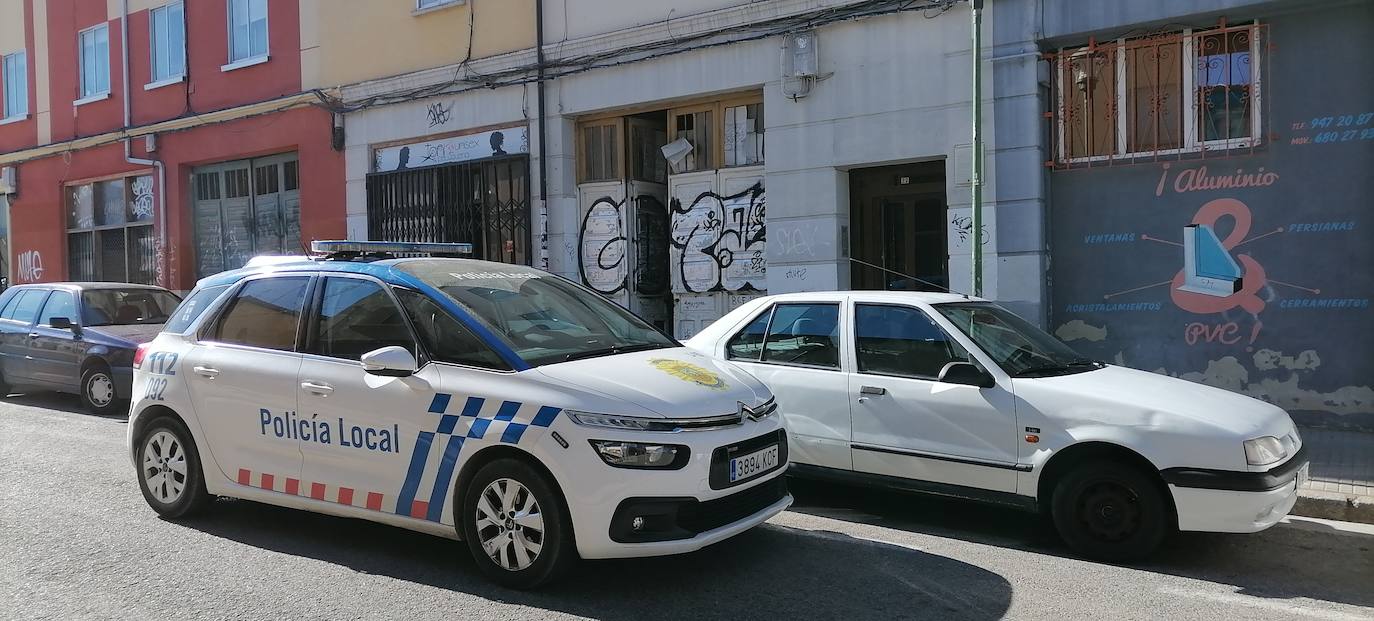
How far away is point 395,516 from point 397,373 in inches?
29.6

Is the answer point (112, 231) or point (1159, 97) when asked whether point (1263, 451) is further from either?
point (112, 231)

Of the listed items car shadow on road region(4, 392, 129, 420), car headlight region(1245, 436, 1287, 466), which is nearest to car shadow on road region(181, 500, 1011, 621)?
car headlight region(1245, 436, 1287, 466)

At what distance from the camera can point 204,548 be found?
5613 mm

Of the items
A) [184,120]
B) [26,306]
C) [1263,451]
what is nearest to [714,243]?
[1263,451]

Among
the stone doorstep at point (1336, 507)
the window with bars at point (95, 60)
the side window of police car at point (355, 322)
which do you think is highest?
the window with bars at point (95, 60)

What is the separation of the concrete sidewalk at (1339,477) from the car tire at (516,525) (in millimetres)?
4594

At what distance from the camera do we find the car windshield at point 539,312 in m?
5.14

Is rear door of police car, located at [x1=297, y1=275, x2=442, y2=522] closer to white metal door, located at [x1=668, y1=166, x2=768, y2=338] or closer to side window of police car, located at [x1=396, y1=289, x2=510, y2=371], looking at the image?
side window of police car, located at [x1=396, y1=289, x2=510, y2=371]

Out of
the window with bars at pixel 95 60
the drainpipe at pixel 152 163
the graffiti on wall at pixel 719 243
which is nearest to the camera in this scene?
the graffiti on wall at pixel 719 243

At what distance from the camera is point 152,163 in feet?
60.7

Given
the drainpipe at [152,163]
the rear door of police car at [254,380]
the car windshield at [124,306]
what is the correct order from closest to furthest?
the rear door of police car at [254,380], the car windshield at [124,306], the drainpipe at [152,163]

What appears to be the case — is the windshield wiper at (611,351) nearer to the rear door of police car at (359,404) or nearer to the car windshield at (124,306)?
the rear door of police car at (359,404)

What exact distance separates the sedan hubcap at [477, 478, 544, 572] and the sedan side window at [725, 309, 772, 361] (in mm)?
2551

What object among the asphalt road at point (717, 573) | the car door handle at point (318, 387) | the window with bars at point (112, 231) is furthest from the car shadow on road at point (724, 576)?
the window with bars at point (112, 231)
